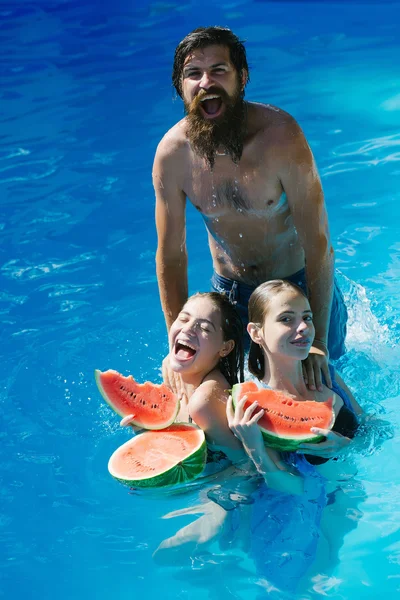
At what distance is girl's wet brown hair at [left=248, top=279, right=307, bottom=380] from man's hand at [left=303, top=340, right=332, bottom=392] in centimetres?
23

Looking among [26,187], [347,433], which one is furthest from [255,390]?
[26,187]

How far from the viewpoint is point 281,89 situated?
9.38 m

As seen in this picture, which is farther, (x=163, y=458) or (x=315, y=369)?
(x=315, y=369)

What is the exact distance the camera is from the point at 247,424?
3.62 meters

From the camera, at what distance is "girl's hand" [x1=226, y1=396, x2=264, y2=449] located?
11.9 ft

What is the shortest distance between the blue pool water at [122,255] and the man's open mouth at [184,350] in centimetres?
67

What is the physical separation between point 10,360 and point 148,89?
4999 mm

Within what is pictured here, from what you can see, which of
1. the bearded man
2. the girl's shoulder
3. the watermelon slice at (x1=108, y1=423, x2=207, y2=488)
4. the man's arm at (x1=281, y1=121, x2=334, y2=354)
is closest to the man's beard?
the bearded man

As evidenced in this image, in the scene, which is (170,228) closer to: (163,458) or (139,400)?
(139,400)

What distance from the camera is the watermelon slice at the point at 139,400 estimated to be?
401 cm

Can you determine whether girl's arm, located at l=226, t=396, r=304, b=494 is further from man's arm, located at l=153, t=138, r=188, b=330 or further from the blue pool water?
man's arm, located at l=153, t=138, r=188, b=330

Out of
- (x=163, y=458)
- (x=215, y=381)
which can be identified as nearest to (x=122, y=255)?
(x=215, y=381)

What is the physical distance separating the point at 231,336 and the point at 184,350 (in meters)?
0.28

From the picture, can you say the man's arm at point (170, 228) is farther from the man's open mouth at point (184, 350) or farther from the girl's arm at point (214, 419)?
the girl's arm at point (214, 419)
